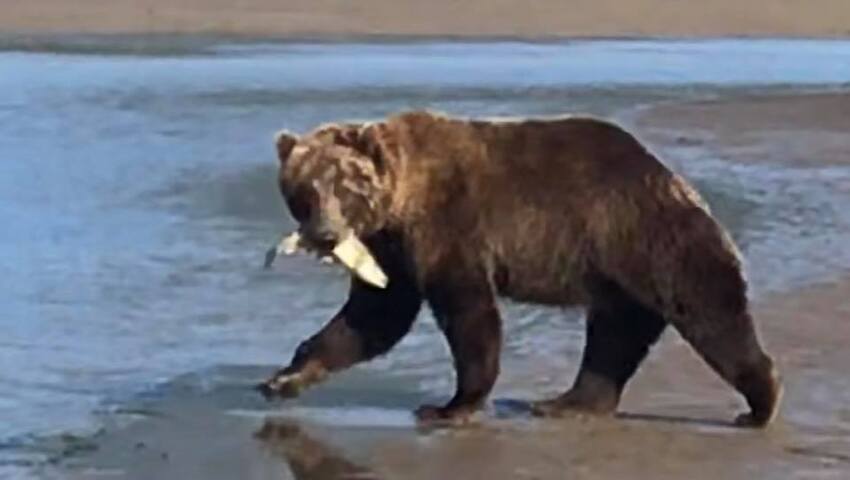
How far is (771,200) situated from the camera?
13648mm

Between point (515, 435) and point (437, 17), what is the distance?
23.8 meters

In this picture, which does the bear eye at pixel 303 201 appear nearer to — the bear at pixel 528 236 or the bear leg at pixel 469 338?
the bear at pixel 528 236

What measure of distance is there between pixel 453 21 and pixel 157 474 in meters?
24.1

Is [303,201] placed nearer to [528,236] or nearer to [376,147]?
[376,147]

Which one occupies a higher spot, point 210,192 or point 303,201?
point 303,201

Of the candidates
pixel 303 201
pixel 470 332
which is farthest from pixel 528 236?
pixel 303 201

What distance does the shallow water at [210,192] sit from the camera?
8.95m

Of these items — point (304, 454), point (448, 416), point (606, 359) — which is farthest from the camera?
point (606, 359)

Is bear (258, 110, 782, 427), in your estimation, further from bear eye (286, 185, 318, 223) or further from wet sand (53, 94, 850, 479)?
wet sand (53, 94, 850, 479)

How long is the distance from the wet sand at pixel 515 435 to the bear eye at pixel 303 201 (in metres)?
0.68

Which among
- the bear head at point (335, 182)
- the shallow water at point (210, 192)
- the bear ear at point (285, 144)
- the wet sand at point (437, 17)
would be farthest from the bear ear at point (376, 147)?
the wet sand at point (437, 17)

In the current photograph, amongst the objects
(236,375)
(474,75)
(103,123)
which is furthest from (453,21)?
(236,375)

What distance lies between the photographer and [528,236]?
25.6 ft

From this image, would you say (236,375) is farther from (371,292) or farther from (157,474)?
(157,474)
